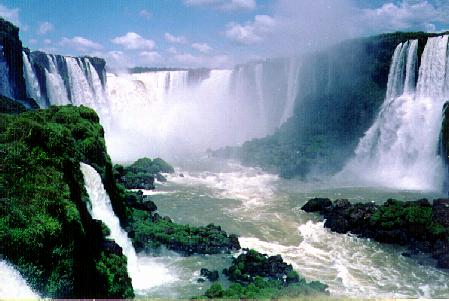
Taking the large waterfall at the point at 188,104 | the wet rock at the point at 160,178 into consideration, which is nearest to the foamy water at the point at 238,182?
the wet rock at the point at 160,178

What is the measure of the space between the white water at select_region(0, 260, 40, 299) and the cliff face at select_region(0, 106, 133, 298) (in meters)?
0.19

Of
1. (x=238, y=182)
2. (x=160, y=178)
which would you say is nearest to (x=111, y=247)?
(x=160, y=178)

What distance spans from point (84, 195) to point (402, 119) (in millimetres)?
29130

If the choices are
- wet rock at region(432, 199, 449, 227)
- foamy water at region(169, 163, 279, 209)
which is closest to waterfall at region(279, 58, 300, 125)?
foamy water at region(169, 163, 279, 209)

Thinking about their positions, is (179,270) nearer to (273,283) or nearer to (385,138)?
(273,283)

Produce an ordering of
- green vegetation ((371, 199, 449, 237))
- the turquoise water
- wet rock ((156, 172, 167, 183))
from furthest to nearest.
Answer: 1. wet rock ((156, 172, 167, 183))
2. green vegetation ((371, 199, 449, 237))
3. the turquoise water

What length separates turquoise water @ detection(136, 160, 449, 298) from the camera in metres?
17.6

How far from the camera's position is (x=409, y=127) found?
37375 millimetres

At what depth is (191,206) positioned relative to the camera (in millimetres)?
28531

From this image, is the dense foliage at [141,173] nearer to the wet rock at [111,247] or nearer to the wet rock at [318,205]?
the wet rock at [318,205]

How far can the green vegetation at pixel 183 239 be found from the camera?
2069 centimetres

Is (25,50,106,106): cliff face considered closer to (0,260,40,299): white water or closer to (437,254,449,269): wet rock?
(0,260,40,299): white water

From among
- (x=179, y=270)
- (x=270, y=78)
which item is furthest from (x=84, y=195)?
(x=270, y=78)

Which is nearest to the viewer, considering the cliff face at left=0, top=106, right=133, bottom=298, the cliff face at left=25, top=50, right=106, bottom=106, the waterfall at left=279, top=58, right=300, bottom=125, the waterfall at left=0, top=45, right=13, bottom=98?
the cliff face at left=0, top=106, right=133, bottom=298
